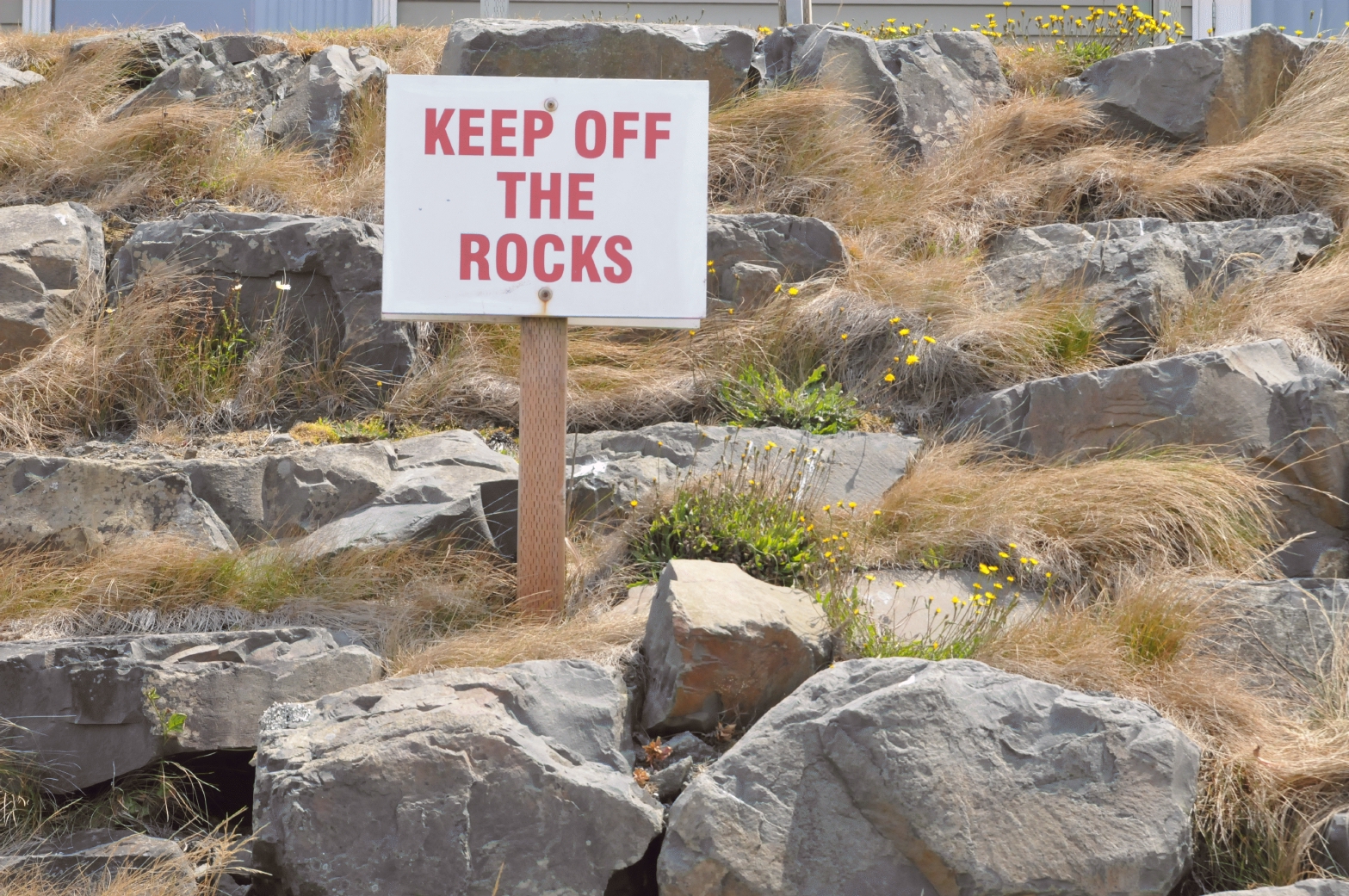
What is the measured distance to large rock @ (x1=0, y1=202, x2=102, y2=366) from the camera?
511 cm

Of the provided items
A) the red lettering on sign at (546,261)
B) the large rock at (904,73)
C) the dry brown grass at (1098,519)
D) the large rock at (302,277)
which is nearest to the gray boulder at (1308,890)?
the dry brown grass at (1098,519)

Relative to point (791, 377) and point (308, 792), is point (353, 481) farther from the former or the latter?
point (791, 377)

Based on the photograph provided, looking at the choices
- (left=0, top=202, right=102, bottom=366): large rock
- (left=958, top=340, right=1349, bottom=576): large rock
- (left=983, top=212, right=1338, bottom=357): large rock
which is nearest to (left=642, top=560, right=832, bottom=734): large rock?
(left=958, top=340, right=1349, bottom=576): large rock

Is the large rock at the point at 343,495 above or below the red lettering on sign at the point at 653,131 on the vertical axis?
below

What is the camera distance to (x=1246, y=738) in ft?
10.4

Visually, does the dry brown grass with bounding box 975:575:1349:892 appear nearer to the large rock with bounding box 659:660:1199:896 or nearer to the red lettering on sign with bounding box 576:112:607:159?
the large rock with bounding box 659:660:1199:896

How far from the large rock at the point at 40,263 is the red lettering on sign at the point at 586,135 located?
9.44 ft

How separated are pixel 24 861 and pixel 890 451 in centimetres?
332

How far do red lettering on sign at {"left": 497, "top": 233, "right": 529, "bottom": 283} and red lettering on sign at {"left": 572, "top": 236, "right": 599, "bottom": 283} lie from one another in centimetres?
15

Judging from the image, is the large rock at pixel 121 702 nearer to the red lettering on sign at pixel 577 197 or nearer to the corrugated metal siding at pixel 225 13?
the red lettering on sign at pixel 577 197

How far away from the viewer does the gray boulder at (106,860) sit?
2684 mm

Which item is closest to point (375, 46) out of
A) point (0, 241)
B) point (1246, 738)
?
point (0, 241)

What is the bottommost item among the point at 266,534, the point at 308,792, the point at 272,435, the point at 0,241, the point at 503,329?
the point at 308,792

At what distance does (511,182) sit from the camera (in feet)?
12.3
